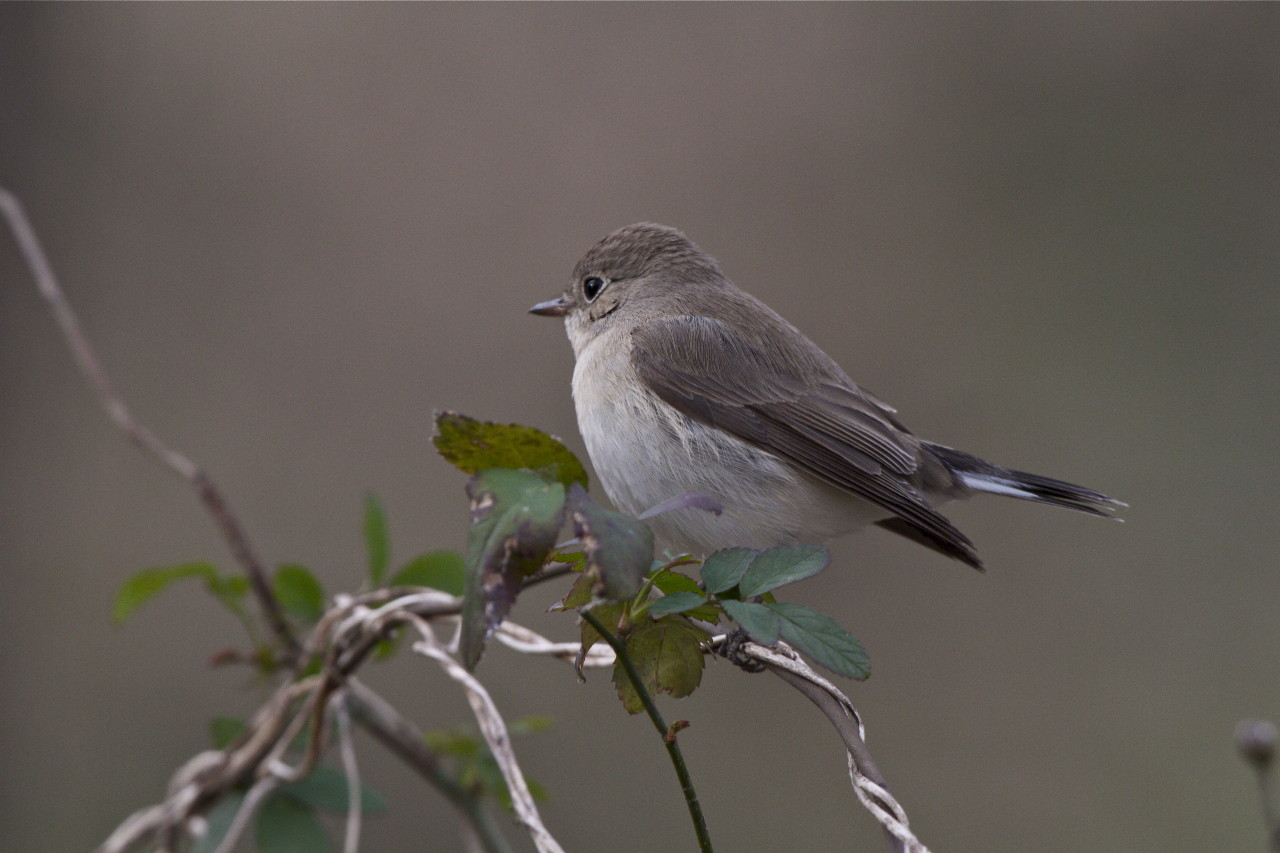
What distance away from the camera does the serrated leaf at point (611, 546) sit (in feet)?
3.27

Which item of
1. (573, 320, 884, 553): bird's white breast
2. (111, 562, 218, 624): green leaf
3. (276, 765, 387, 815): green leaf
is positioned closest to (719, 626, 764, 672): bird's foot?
(573, 320, 884, 553): bird's white breast

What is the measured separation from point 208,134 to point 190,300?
3.00 feet

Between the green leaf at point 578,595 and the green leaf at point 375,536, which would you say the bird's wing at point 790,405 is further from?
the green leaf at point 578,595

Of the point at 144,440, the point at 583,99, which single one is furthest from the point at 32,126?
the point at 144,440

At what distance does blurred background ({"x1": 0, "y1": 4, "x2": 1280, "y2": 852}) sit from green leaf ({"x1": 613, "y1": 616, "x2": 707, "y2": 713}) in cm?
250

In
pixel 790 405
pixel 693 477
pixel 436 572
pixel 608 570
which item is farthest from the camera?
pixel 790 405

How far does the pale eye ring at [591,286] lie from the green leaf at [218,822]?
2.34 metres

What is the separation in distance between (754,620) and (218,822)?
2.00 feet

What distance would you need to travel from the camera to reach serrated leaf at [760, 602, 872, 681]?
1.15 m

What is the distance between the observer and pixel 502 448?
1146 millimetres

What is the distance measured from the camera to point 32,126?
4406mm

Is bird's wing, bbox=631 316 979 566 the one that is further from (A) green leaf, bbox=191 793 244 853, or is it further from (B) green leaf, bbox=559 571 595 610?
(A) green leaf, bbox=191 793 244 853

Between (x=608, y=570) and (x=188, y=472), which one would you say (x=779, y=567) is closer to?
(x=608, y=570)

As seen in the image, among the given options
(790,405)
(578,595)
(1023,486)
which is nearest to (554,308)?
(790,405)
